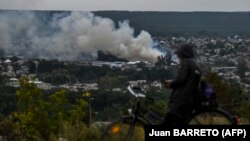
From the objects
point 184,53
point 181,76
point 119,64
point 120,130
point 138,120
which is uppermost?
point 184,53

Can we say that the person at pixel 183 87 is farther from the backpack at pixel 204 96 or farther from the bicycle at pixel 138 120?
the bicycle at pixel 138 120

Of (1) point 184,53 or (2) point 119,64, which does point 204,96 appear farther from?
(2) point 119,64

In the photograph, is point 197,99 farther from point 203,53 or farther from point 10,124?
point 203,53

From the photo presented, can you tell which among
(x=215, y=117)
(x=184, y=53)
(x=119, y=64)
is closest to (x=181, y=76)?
(x=184, y=53)

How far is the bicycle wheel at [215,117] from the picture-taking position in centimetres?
699

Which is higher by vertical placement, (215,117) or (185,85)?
(185,85)

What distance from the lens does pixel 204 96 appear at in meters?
6.89

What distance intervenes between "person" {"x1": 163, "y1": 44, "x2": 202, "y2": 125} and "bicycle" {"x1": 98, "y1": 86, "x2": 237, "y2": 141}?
16cm

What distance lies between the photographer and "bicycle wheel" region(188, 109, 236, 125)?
699 centimetres

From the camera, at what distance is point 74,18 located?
5128 inches

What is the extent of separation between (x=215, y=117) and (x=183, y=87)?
574 millimetres

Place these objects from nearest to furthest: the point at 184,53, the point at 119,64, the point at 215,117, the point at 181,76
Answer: the point at 181,76, the point at 184,53, the point at 215,117, the point at 119,64

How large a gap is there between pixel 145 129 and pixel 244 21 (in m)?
154

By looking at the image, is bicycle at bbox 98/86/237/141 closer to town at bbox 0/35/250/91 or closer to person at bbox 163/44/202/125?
person at bbox 163/44/202/125
